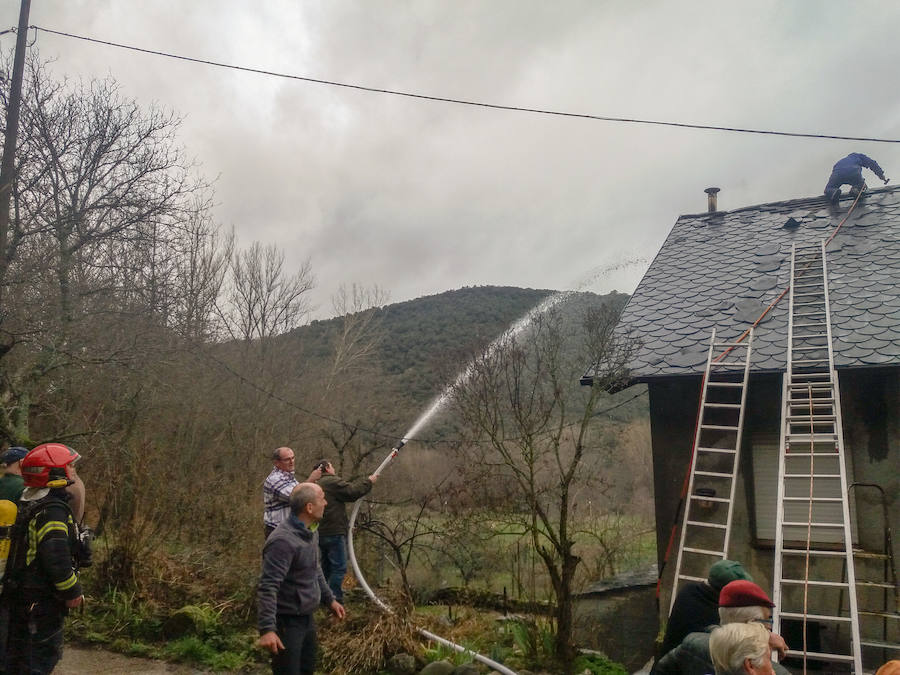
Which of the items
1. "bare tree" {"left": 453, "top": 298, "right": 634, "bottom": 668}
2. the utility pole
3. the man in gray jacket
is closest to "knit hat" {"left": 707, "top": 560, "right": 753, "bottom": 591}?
the man in gray jacket

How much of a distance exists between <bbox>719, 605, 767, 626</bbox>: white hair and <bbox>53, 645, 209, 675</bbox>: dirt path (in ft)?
18.1

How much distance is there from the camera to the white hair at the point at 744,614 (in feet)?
10.6

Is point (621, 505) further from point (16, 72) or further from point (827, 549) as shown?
point (16, 72)

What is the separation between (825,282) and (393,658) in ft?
22.8

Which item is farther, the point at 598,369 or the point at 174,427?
the point at 174,427

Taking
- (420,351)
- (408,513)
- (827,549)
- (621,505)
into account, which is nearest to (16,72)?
(408,513)

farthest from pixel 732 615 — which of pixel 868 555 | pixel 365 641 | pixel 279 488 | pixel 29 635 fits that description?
pixel 279 488

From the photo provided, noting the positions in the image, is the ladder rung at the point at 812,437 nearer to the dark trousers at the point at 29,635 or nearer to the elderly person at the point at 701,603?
the elderly person at the point at 701,603

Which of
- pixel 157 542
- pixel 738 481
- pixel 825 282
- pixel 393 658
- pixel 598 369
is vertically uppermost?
pixel 825 282

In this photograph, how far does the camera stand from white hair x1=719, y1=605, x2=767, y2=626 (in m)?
3.23

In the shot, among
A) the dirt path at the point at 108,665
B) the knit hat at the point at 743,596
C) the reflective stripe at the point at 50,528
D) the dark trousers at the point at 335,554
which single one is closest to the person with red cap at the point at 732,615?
the knit hat at the point at 743,596

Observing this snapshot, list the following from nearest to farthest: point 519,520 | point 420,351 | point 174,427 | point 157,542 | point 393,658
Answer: point 393,658 → point 157,542 → point 519,520 → point 174,427 → point 420,351

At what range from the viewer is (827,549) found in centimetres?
717

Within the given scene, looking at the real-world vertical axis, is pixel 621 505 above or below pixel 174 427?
below
